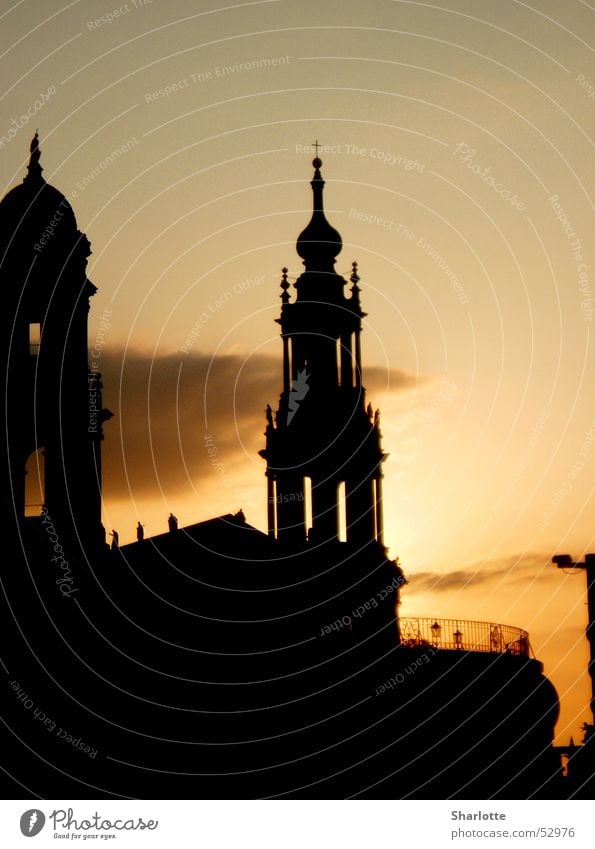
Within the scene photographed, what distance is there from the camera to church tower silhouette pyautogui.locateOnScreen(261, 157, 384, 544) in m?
56.8

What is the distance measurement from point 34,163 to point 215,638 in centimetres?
1080

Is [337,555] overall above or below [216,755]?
above

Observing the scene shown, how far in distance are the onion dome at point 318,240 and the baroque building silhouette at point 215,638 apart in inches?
133

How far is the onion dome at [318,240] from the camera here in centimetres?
5916

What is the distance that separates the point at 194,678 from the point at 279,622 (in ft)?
16.3

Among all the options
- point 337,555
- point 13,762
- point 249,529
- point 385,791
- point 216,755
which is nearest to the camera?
point 13,762

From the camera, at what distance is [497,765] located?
51.5 m

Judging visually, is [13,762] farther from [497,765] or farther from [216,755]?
[497,765]

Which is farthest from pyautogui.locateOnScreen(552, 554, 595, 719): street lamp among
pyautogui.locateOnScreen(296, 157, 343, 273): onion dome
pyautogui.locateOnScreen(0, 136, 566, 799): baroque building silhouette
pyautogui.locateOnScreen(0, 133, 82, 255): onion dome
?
pyautogui.locateOnScreen(0, 133, 82, 255): onion dome

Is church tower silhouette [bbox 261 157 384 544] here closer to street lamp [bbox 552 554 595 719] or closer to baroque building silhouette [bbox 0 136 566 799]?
baroque building silhouette [bbox 0 136 566 799]

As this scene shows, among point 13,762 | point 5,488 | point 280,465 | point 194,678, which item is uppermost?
point 280,465

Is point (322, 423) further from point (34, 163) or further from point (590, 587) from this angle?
point (34, 163)

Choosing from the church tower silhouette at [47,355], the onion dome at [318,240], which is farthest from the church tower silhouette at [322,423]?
the church tower silhouette at [47,355]

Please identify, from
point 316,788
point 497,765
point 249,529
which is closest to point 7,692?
point 316,788
